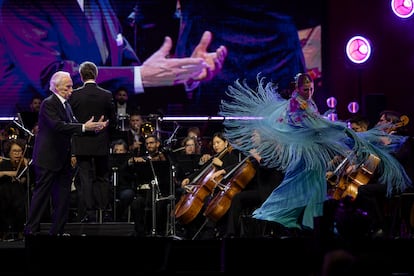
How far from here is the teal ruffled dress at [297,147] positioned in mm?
8570

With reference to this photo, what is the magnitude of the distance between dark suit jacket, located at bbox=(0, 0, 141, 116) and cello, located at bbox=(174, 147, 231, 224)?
4669 mm

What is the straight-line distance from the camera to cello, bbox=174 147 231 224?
34.8 feet

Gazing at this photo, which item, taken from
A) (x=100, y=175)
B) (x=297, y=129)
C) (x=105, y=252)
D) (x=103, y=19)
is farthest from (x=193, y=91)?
(x=105, y=252)

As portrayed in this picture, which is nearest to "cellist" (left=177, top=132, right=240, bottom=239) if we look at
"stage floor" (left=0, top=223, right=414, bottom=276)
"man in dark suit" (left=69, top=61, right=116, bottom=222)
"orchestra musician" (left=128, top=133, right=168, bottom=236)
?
"orchestra musician" (left=128, top=133, right=168, bottom=236)

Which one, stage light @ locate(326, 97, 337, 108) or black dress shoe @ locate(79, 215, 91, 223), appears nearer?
black dress shoe @ locate(79, 215, 91, 223)

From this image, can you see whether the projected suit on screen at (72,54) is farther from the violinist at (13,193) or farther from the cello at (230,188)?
the cello at (230,188)

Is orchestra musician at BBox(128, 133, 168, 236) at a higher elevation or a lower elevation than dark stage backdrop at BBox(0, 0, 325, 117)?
lower

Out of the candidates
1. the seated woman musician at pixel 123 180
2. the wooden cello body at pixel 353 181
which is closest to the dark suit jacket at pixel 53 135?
the seated woman musician at pixel 123 180

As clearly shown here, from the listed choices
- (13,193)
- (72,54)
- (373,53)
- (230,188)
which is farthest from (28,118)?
(373,53)

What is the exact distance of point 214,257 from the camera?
807 cm

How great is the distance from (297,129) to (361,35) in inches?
288

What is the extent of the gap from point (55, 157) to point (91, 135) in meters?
0.82

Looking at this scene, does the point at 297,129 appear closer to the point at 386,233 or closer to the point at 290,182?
the point at 290,182

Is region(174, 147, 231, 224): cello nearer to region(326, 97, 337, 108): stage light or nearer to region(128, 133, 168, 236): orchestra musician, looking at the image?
region(128, 133, 168, 236): orchestra musician
